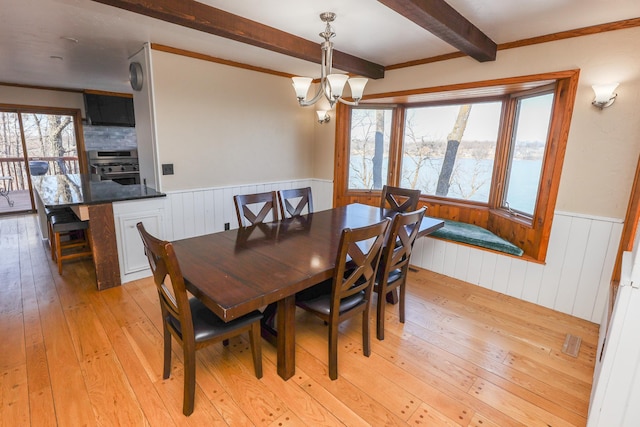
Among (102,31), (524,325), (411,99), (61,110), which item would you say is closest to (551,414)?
(524,325)

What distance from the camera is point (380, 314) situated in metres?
2.21

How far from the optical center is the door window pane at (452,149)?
137 inches

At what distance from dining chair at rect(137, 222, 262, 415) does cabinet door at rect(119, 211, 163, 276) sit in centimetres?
162

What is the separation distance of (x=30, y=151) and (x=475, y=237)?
753 centimetres

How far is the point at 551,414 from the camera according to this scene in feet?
5.48

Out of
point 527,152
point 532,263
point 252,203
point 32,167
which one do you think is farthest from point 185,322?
point 32,167

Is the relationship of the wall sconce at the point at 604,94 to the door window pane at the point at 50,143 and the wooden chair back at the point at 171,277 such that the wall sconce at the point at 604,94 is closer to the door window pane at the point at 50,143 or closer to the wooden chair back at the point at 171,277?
the wooden chair back at the point at 171,277

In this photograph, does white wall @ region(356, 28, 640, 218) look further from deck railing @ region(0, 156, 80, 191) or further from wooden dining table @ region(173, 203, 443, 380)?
deck railing @ region(0, 156, 80, 191)

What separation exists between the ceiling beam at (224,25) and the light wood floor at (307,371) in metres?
2.16

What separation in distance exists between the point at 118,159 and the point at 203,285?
579 cm

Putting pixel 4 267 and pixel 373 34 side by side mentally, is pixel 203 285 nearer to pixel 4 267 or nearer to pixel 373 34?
pixel 373 34

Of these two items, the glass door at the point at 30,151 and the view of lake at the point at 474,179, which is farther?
the glass door at the point at 30,151

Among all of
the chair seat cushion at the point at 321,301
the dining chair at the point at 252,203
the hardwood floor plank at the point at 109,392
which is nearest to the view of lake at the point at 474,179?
the dining chair at the point at 252,203

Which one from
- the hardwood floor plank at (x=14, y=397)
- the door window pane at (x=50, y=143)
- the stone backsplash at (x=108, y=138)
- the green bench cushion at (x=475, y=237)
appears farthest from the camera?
the stone backsplash at (x=108, y=138)
